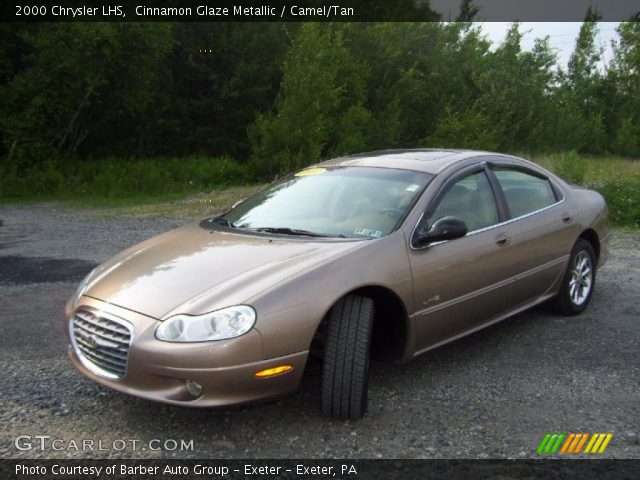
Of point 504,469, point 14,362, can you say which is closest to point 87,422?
point 14,362

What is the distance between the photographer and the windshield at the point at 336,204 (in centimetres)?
435

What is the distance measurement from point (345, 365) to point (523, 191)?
2.54m

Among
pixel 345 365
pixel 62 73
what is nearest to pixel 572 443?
pixel 345 365

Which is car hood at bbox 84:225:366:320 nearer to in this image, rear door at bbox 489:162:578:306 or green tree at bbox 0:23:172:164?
rear door at bbox 489:162:578:306

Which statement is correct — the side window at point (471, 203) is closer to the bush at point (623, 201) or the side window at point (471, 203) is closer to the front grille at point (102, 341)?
the front grille at point (102, 341)

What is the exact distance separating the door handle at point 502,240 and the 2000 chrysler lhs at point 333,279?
0.06ft

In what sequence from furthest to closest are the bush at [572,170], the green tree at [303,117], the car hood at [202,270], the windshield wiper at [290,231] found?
the green tree at [303,117] → the bush at [572,170] → the windshield wiper at [290,231] → the car hood at [202,270]

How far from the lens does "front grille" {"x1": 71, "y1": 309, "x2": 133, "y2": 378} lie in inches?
137

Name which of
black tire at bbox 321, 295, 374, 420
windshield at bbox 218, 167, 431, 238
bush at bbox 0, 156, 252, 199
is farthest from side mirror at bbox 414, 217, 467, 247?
bush at bbox 0, 156, 252, 199

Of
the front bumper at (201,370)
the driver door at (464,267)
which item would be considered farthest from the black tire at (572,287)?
the front bumper at (201,370)

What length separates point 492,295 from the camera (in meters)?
4.66

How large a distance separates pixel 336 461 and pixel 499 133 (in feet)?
120

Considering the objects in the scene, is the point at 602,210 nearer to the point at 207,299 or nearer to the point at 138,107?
the point at 207,299

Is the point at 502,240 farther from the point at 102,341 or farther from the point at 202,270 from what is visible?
the point at 102,341
